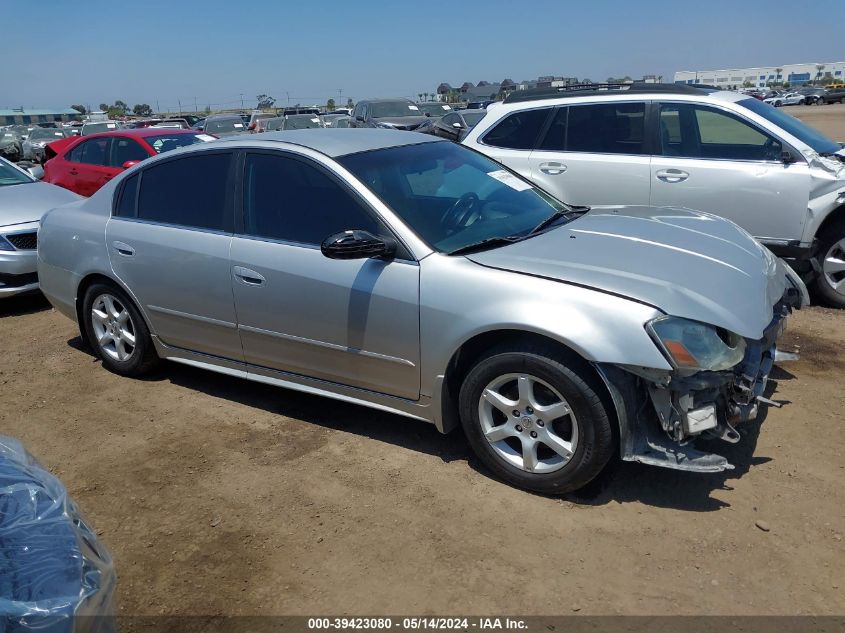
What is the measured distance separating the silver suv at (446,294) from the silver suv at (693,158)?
1.85 meters

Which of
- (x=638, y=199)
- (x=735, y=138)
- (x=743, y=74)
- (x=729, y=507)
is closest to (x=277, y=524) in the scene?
(x=729, y=507)

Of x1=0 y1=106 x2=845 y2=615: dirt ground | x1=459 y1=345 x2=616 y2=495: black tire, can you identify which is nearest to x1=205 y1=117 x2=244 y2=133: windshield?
x1=0 y1=106 x2=845 y2=615: dirt ground

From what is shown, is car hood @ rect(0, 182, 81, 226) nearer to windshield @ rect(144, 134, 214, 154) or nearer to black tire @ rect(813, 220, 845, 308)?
windshield @ rect(144, 134, 214, 154)

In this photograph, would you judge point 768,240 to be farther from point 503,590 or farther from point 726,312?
point 503,590

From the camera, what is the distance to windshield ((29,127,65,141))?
92.8ft

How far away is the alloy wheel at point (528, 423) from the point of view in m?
3.27

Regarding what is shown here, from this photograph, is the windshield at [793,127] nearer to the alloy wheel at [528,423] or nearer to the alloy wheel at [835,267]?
the alloy wheel at [835,267]

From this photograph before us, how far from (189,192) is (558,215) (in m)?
2.32

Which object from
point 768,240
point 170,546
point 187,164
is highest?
point 187,164

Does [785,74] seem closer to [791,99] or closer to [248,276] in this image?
[791,99]

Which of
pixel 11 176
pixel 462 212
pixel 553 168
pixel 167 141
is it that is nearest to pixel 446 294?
pixel 462 212

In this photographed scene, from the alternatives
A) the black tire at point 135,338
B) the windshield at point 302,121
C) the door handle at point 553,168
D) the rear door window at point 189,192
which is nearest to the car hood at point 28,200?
the black tire at point 135,338

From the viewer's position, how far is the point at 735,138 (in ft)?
20.4

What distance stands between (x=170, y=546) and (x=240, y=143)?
2.39 metres
